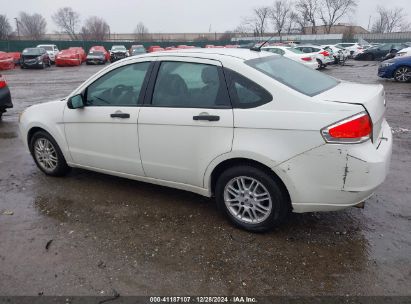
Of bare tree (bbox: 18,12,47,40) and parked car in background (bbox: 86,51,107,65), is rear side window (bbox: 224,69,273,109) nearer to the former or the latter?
parked car in background (bbox: 86,51,107,65)

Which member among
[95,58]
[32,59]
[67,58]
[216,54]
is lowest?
[95,58]

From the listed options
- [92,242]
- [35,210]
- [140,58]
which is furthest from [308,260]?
[35,210]

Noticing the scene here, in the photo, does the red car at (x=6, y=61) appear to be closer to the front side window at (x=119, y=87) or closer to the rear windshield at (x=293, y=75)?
the front side window at (x=119, y=87)

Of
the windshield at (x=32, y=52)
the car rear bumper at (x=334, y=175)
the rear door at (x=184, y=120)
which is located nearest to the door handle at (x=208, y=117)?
the rear door at (x=184, y=120)

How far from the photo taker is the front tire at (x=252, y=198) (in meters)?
3.40

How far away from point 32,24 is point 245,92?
11010 centimetres

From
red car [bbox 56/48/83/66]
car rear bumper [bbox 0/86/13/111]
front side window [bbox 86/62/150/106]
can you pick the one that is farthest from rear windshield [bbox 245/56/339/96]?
red car [bbox 56/48/83/66]

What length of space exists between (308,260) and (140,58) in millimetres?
2714

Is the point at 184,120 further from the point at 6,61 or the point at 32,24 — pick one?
the point at 32,24

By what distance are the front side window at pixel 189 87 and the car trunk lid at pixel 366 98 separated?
0.95m

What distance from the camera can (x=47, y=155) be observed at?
16.8 feet

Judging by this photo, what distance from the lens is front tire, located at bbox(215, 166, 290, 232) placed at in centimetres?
340

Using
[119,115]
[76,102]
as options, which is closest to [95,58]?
[76,102]

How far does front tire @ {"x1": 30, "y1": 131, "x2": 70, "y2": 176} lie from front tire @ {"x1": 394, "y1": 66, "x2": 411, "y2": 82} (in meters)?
14.6
